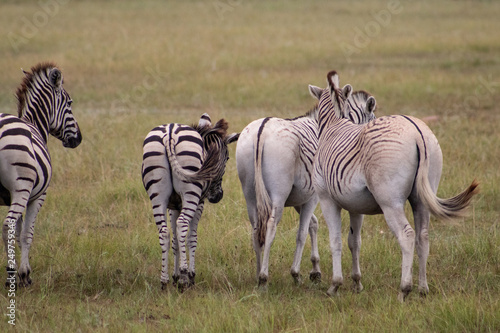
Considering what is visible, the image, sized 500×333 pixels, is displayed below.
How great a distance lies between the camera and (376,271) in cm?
590

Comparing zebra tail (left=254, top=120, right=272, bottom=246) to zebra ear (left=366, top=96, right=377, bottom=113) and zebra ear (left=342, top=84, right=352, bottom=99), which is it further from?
zebra ear (left=366, top=96, right=377, bottom=113)

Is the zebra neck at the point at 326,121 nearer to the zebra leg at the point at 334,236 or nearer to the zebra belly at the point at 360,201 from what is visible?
the zebra leg at the point at 334,236

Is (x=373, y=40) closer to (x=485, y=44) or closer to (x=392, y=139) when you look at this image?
(x=485, y=44)

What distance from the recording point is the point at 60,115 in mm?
6344

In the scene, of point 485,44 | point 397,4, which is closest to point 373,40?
point 485,44

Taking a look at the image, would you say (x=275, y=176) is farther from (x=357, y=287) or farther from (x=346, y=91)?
(x=357, y=287)

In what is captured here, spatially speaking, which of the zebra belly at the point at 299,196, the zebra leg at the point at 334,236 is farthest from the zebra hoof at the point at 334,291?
the zebra belly at the point at 299,196

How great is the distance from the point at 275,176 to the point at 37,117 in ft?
8.06

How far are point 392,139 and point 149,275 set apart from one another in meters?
2.63

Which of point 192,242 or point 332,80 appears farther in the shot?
point 332,80

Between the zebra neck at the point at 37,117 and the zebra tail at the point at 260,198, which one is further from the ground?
the zebra neck at the point at 37,117

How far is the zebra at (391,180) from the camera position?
455 cm

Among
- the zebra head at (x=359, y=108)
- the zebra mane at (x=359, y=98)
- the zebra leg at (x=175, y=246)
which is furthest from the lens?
the zebra mane at (x=359, y=98)

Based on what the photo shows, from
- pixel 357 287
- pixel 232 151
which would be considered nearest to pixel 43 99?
pixel 357 287
